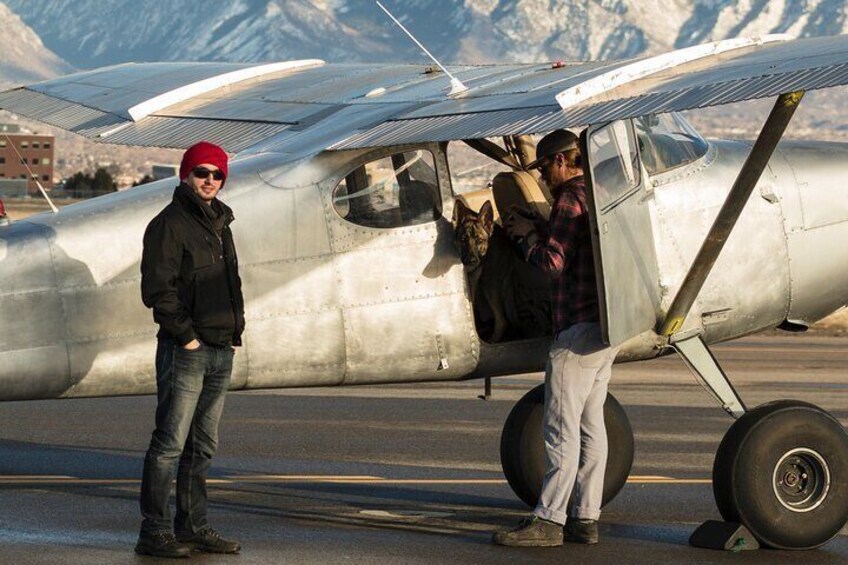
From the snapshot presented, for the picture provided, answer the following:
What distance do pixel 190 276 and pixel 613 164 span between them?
2.55 meters

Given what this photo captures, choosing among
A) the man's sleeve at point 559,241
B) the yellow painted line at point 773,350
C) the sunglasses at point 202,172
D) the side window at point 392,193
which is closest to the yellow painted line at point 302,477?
the side window at point 392,193

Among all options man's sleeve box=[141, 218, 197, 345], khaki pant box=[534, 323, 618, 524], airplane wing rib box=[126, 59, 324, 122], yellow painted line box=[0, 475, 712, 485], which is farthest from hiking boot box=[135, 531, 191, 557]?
airplane wing rib box=[126, 59, 324, 122]

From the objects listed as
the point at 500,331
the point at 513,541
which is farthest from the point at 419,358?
the point at 513,541

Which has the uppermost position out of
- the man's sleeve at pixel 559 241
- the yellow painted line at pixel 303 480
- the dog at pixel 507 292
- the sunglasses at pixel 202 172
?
the sunglasses at pixel 202 172

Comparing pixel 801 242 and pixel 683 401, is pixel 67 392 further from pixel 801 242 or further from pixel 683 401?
pixel 683 401

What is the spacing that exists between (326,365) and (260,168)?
47.8 inches

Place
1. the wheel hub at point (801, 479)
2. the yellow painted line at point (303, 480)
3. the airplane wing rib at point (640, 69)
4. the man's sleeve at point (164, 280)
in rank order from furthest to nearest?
the yellow painted line at point (303, 480)
the wheel hub at point (801, 479)
the airplane wing rib at point (640, 69)
the man's sleeve at point (164, 280)

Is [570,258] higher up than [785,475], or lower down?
higher up

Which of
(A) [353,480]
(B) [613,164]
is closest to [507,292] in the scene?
(B) [613,164]

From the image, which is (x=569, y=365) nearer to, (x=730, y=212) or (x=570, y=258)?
(x=570, y=258)

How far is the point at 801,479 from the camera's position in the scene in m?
9.92

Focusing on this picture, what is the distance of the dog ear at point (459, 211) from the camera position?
1020 cm

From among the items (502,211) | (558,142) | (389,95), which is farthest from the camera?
(389,95)

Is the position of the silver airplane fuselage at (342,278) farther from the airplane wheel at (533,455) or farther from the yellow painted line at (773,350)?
the yellow painted line at (773,350)
